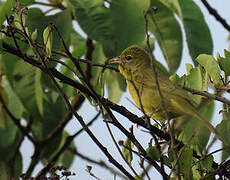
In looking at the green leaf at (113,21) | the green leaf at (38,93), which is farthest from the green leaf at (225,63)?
the green leaf at (38,93)

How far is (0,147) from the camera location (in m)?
2.94

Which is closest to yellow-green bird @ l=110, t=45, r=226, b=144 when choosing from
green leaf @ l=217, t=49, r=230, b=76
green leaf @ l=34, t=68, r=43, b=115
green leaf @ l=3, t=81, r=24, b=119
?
green leaf @ l=217, t=49, r=230, b=76

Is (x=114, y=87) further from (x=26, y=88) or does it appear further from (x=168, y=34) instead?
(x=26, y=88)

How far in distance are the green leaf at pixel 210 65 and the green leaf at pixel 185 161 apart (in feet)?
1.80

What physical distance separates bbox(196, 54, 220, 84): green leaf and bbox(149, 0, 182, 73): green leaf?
1.27 ft

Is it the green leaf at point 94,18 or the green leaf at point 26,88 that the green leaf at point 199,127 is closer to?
the green leaf at point 94,18

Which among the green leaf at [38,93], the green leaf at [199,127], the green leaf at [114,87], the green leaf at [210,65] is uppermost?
the green leaf at [114,87]

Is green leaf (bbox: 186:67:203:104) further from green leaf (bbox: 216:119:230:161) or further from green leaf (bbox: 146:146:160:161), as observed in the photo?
green leaf (bbox: 146:146:160:161)

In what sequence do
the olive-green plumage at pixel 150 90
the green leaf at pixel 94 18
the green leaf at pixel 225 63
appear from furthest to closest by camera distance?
the olive-green plumage at pixel 150 90, the green leaf at pixel 94 18, the green leaf at pixel 225 63

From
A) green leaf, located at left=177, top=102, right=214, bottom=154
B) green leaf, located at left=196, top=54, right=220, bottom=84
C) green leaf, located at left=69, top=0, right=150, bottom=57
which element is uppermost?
green leaf, located at left=69, top=0, right=150, bottom=57

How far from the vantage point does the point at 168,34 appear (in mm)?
2799

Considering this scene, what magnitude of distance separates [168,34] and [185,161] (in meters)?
1.08

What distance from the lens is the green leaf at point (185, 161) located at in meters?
1.92

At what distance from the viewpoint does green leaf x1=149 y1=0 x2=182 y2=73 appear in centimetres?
273
